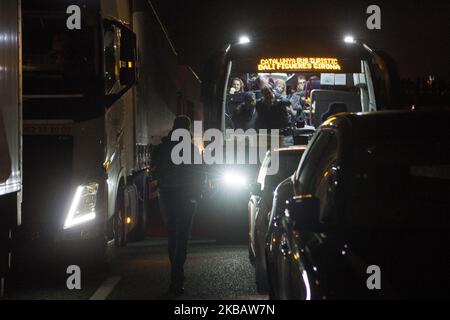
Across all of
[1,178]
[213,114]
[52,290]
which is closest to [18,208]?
[1,178]

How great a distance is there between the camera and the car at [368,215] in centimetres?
385

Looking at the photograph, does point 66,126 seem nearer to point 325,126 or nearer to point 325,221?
point 325,126

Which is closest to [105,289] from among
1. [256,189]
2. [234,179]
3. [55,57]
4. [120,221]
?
[256,189]

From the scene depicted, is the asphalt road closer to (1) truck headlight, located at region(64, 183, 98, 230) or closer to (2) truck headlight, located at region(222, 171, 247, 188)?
(1) truck headlight, located at region(64, 183, 98, 230)

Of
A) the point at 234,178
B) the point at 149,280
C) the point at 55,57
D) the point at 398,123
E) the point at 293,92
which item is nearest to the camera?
the point at 398,123

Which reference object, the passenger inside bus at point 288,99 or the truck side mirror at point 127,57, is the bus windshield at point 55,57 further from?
the passenger inside bus at point 288,99

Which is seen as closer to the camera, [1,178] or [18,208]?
[1,178]

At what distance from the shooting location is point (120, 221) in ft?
35.6

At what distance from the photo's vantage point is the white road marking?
833 cm

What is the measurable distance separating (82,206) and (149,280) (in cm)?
125

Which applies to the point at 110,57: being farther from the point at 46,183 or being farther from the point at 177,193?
the point at 177,193

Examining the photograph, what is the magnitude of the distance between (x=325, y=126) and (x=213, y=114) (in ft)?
27.0

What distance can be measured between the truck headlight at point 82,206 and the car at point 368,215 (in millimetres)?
3151

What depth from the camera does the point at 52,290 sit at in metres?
8.59
